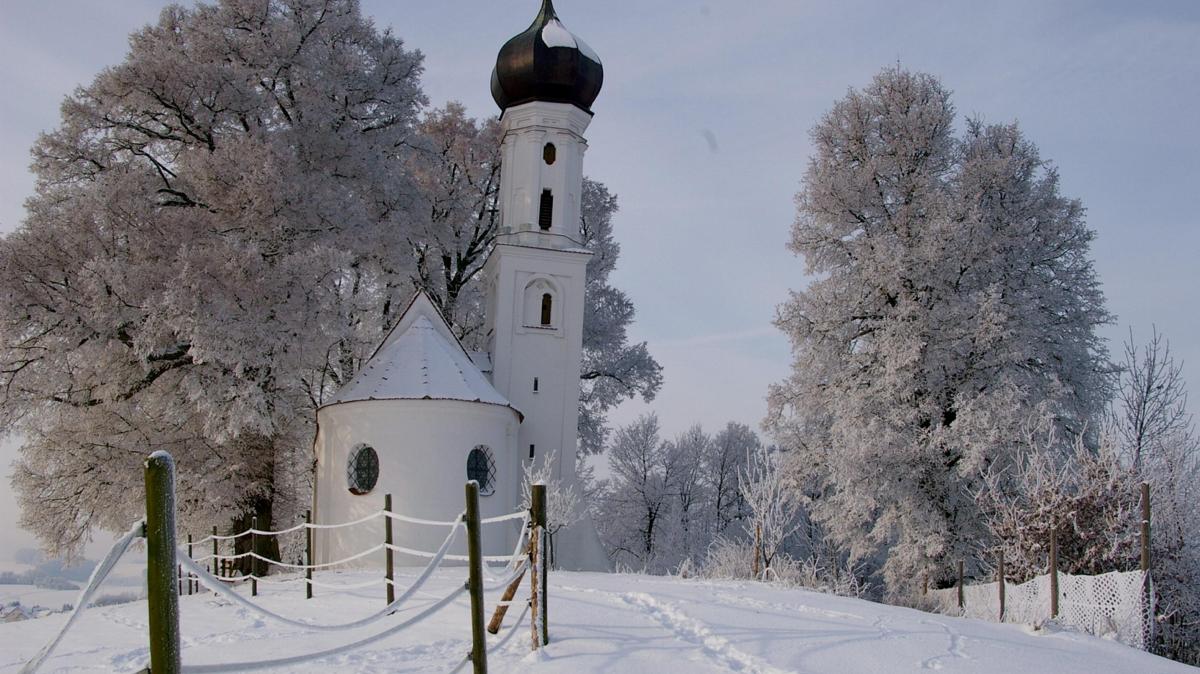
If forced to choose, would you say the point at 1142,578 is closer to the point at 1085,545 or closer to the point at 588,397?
the point at 1085,545

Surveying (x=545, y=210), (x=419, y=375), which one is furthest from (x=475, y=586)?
(x=545, y=210)

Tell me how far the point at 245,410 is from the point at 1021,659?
1499 cm

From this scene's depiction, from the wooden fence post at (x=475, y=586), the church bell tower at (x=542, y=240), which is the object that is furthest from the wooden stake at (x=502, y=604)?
the church bell tower at (x=542, y=240)

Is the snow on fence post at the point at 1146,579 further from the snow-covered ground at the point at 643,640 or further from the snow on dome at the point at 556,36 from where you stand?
the snow on dome at the point at 556,36

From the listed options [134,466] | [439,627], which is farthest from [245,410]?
[439,627]

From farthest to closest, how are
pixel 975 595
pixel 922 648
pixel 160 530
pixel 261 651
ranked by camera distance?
1. pixel 975 595
2. pixel 922 648
3. pixel 261 651
4. pixel 160 530

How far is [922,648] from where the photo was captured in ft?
28.5

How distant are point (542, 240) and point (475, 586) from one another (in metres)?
20.8

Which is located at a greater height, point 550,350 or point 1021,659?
point 550,350

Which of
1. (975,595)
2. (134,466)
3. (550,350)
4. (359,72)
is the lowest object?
(975,595)

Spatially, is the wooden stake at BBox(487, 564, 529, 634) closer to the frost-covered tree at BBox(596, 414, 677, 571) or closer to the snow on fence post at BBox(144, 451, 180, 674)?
the snow on fence post at BBox(144, 451, 180, 674)

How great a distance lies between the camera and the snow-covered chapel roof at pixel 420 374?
69.9 feet

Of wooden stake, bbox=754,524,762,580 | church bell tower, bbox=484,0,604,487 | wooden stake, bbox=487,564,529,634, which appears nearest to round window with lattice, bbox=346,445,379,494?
church bell tower, bbox=484,0,604,487

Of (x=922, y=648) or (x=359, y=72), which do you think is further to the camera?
(x=359, y=72)
